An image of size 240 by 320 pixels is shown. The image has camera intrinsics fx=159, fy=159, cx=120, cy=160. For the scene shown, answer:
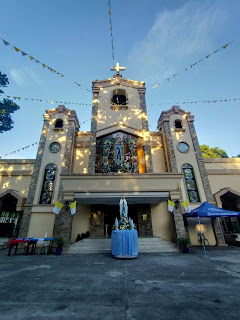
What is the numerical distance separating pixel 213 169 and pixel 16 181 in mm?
18400

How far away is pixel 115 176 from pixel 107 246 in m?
4.59

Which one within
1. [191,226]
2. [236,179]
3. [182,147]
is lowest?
[191,226]

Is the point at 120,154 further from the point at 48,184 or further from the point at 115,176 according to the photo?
the point at 48,184

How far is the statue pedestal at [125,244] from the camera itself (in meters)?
7.91

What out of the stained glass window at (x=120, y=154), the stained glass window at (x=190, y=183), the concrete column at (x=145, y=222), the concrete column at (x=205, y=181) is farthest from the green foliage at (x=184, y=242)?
the stained glass window at (x=120, y=154)

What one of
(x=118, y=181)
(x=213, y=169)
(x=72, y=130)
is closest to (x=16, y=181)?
(x=72, y=130)

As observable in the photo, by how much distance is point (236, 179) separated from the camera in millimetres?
14625

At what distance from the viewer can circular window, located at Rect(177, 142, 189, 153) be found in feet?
50.0

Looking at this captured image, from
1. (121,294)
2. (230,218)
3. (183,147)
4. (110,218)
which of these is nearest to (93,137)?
(110,218)

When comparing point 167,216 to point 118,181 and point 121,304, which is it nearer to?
point 118,181

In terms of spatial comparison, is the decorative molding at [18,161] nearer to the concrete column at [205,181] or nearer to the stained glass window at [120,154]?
the stained glass window at [120,154]

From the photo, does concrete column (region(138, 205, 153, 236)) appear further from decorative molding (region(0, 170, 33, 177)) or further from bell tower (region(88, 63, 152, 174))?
decorative molding (region(0, 170, 33, 177))

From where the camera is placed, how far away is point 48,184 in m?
13.8

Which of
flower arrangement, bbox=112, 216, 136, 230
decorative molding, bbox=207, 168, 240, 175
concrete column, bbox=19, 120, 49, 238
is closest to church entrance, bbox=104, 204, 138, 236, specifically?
flower arrangement, bbox=112, 216, 136, 230
